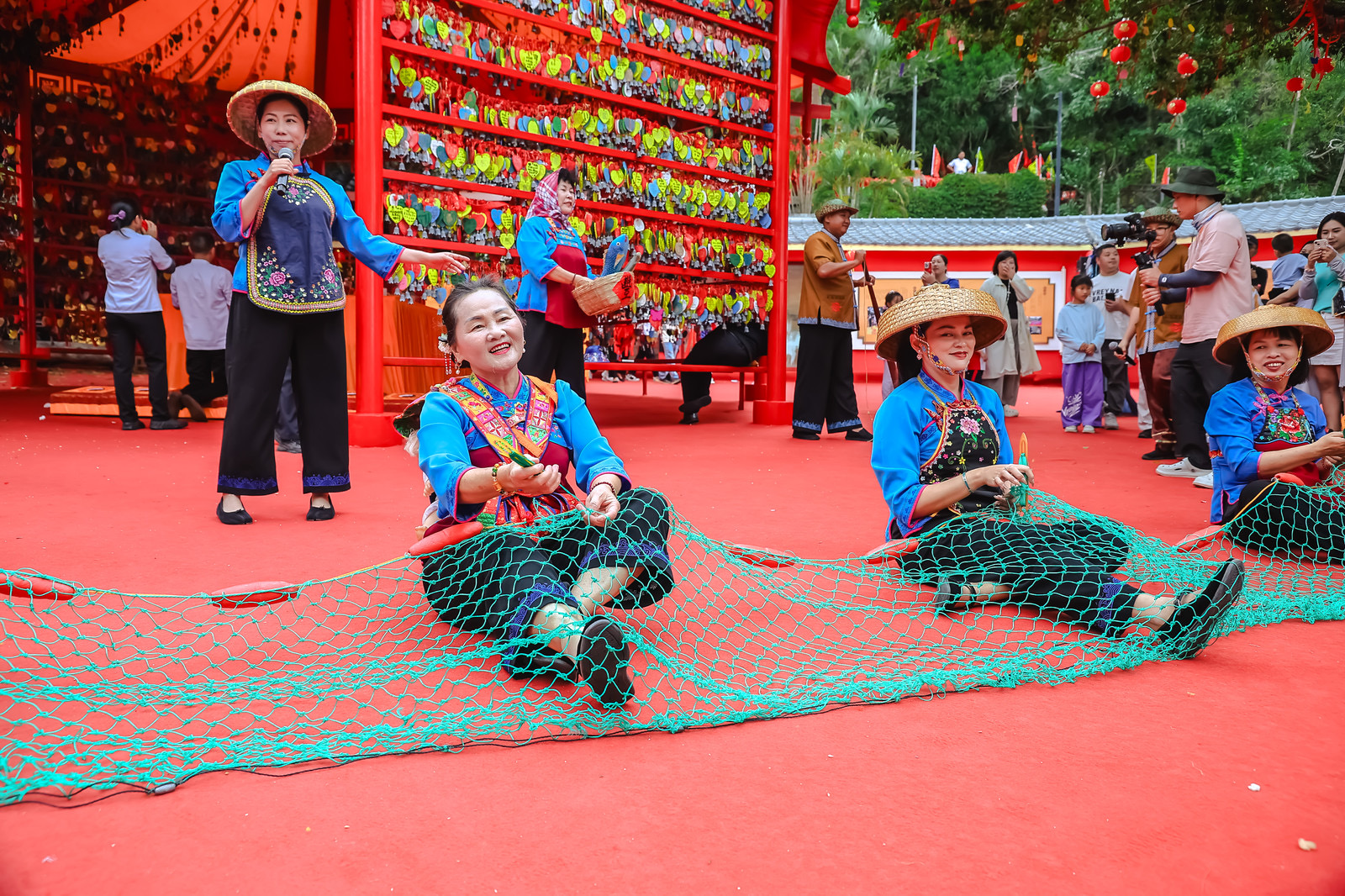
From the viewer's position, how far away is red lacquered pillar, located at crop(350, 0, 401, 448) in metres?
6.15

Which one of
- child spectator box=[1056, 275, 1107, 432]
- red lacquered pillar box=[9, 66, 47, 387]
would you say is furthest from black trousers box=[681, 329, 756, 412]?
red lacquered pillar box=[9, 66, 47, 387]

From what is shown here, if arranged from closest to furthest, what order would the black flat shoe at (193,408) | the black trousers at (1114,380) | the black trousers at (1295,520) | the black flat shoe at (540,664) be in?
the black flat shoe at (540,664)
the black trousers at (1295,520)
the black flat shoe at (193,408)
the black trousers at (1114,380)

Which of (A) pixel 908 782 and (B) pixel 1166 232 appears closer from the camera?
(A) pixel 908 782

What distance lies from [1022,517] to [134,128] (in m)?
9.57

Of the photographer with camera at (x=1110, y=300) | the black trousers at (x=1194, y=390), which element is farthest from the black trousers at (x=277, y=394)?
the photographer with camera at (x=1110, y=300)

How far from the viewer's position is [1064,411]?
883cm

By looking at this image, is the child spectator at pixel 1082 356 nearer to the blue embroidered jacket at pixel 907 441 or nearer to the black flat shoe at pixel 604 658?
the blue embroidered jacket at pixel 907 441

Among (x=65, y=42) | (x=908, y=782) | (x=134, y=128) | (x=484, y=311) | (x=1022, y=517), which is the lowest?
(x=908, y=782)

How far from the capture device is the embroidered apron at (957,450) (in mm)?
3084

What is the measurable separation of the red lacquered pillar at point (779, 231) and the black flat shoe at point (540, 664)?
6.36m

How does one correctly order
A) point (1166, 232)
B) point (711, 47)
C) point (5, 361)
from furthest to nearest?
point (5, 361), point (711, 47), point (1166, 232)

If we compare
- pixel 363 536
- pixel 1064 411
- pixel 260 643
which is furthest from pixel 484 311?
pixel 1064 411

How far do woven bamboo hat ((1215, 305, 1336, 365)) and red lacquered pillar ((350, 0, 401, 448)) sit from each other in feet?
14.8

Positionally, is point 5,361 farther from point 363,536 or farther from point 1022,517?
point 1022,517
